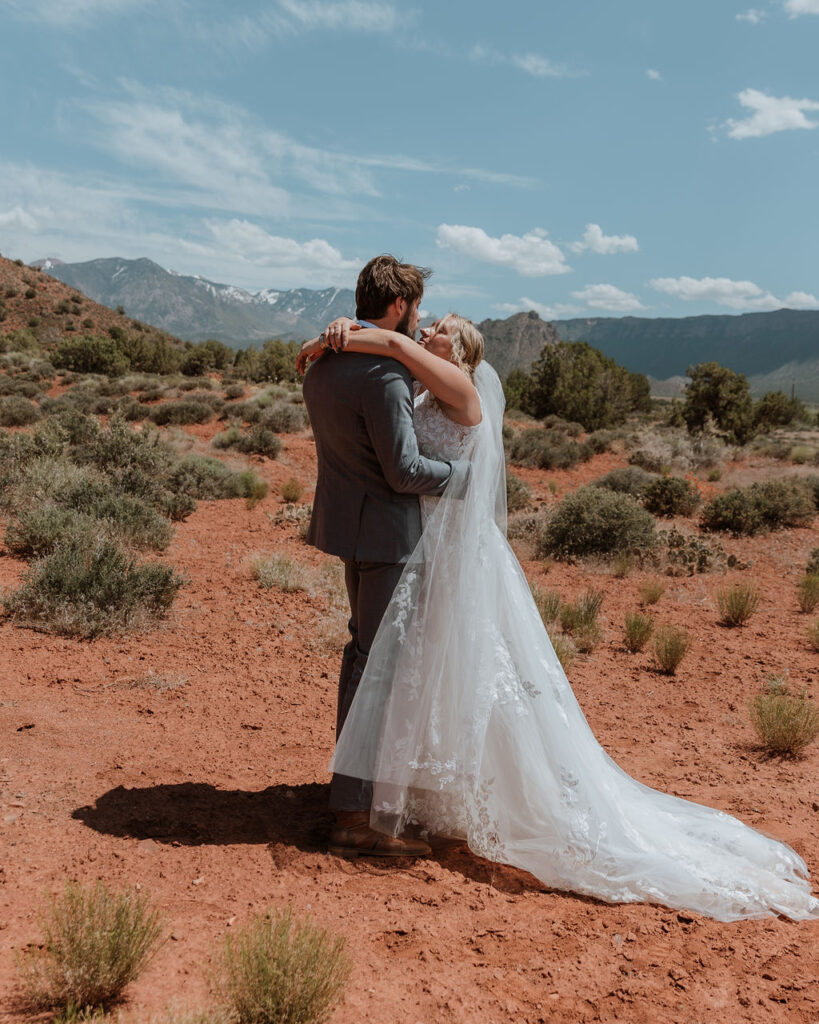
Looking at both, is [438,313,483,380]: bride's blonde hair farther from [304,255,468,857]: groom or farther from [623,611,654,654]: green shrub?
[623,611,654,654]: green shrub

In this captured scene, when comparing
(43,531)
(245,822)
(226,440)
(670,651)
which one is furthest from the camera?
(226,440)

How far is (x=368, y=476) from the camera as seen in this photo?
2.80 meters

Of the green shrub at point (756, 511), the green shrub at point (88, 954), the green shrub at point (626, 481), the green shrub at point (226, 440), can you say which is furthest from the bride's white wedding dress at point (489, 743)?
the green shrub at point (226, 440)

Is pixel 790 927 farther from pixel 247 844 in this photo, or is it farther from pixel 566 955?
pixel 247 844

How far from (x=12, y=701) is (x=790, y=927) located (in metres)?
3.77

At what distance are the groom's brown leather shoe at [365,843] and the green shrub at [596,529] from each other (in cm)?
721

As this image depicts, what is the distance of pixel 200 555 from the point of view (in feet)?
25.7

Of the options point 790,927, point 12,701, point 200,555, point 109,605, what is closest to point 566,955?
point 790,927

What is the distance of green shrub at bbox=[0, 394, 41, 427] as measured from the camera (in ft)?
47.7

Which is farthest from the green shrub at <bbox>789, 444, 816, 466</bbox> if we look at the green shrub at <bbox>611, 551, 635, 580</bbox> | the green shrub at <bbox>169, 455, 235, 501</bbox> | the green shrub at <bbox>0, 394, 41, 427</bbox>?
the green shrub at <bbox>0, 394, 41, 427</bbox>

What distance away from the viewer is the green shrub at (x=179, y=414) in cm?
1698

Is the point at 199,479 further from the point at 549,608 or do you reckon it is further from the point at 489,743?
the point at 489,743

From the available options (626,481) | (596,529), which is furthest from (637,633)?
(626,481)

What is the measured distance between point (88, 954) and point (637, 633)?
5267 mm
